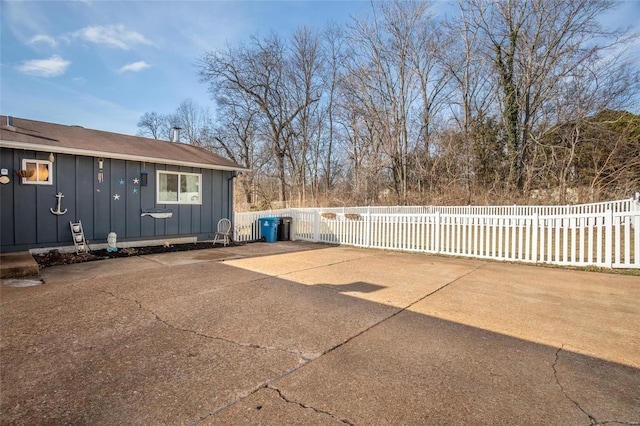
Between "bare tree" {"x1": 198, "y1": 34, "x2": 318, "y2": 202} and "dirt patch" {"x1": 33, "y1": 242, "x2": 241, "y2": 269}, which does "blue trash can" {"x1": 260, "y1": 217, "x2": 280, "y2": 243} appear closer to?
"dirt patch" {"x1": 33, "y1": 242, "x2": 241, "y2": 269}

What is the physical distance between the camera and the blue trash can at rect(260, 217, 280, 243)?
10.8 metres

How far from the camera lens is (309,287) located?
470 centimetres

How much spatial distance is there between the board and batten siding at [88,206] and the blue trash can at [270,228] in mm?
1921

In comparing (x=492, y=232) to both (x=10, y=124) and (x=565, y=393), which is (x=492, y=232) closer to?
(x=565, y=393)

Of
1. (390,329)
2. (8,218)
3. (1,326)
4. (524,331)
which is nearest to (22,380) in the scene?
(1,326)

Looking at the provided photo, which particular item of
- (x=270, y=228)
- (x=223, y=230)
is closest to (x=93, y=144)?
(x=223, y=230)

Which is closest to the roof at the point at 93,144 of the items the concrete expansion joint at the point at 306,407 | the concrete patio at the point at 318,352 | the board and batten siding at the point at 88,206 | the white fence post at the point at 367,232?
the board and batten siding at the point at 88,206

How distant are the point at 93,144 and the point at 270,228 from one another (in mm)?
5522

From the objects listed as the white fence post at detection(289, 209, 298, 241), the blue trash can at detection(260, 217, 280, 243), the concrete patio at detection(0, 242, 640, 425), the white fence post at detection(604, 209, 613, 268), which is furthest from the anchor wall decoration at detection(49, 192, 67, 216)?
the white fence post at detection(604, 209, 613, 268)

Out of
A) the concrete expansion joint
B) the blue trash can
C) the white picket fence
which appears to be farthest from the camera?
the blue trash can

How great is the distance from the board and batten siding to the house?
17mm

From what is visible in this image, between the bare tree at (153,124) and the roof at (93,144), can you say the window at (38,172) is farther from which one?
the bare tree at (153,124)

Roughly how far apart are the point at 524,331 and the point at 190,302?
3.75 m

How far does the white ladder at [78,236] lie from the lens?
7.31 metres
